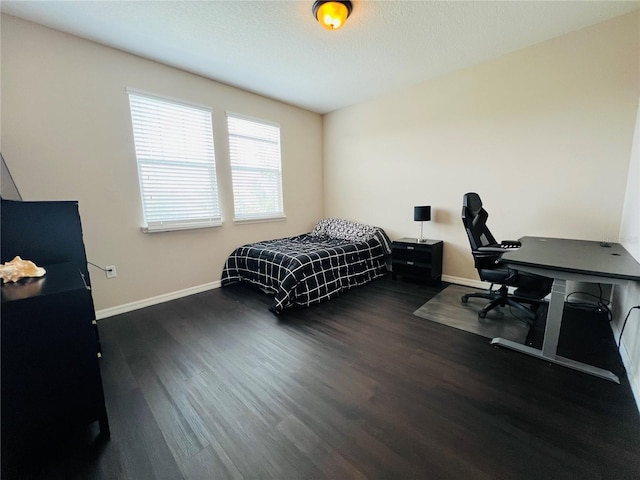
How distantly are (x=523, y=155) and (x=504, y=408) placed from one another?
2.64 m

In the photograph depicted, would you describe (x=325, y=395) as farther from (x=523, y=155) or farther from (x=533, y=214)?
(x=523, y=155)

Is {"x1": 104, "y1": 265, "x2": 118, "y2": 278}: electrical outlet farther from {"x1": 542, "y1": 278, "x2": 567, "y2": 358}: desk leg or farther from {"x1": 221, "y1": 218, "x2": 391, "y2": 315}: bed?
{"x1": 542, "y1": 278, "x2": 567, "y2": 358}: desk leg

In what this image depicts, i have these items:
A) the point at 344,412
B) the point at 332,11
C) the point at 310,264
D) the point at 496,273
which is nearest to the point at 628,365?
the point at 496,273

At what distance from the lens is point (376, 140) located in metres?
4.05

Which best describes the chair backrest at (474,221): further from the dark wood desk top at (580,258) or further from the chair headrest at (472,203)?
the dark wood desk top at (580,258)

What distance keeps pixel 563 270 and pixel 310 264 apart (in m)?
2.11

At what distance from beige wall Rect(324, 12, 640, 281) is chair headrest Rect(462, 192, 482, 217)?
2.34ft

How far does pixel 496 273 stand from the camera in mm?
2387

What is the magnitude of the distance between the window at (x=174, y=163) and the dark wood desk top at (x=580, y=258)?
10.7 ft

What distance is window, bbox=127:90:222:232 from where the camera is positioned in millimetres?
2840

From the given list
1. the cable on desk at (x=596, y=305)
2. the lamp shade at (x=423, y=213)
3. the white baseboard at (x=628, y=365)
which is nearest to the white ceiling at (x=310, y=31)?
the lamp shade at (x=423, y=213)

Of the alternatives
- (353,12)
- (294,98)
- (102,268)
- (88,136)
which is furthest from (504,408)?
(294,98)

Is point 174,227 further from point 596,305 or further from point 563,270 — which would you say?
point 596,305

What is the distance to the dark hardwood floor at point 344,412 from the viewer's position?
115 centimetres
